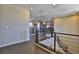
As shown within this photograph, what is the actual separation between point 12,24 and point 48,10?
84cm

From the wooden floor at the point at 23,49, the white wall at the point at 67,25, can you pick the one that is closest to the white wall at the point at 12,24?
the wooden floor at the point at 23,49

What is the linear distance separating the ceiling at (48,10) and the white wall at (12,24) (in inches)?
5.6

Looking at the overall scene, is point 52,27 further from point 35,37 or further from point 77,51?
point 77,51

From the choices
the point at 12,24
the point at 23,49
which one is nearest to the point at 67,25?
the point at 23,49

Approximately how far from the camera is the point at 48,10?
2691 millimetres

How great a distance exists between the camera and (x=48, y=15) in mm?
2738

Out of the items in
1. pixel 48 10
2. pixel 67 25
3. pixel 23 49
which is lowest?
pixel 23 49

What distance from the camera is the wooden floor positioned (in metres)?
2.62

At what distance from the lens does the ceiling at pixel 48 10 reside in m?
Answer: 2.57

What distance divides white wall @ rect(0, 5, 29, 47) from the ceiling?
0.14m

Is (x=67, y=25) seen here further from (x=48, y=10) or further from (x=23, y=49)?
(x=23, y=49)
